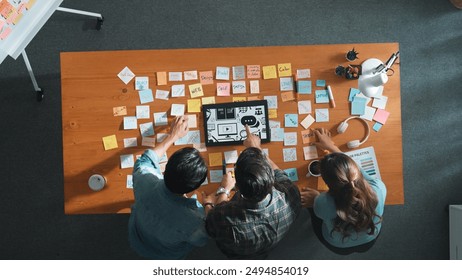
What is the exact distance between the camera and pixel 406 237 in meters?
2.79

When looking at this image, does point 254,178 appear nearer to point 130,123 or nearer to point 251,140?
point 251,140

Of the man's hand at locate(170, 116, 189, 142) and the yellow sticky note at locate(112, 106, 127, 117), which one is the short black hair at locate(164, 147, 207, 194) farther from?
the yellow sticky note at locate(112, 106, 127, 117)

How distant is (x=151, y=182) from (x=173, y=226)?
226 millimetres

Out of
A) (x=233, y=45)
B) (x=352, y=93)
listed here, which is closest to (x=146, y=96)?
(x=233, y=45)

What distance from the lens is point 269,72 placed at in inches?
82.3

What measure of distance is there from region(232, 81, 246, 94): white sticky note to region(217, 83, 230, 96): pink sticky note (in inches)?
1.3

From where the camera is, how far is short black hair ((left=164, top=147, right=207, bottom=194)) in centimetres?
161

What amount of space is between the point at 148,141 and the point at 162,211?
1.49ft

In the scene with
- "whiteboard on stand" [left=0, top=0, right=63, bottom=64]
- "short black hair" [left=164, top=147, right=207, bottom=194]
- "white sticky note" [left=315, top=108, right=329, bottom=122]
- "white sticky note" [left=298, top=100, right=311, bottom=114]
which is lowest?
"short black hair" [left=164, top=147, right=207, bottom=194]

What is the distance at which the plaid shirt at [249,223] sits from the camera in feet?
5.38

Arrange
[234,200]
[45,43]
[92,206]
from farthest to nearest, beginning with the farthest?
[45,43]
[92,206]
[234,200]

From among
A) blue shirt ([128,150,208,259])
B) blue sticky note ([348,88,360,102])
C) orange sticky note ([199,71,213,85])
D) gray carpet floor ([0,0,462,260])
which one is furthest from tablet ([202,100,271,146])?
gray carpet floor ([0,0,462,260])

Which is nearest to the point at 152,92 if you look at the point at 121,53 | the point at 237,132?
the point at 121,53

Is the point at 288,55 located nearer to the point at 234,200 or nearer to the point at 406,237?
the point at 234,200
